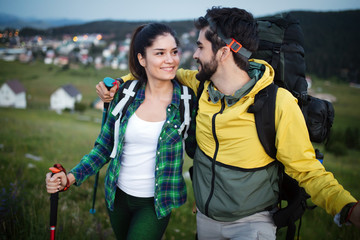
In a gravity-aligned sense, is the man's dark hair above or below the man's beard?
above

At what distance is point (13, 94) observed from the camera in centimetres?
5294

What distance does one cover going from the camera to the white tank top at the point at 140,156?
98.3 inches

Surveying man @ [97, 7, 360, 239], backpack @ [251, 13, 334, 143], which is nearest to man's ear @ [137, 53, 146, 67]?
man @ [97, 7, 360, 239]

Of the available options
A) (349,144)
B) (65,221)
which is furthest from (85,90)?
(65,221)

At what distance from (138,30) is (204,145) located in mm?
1687

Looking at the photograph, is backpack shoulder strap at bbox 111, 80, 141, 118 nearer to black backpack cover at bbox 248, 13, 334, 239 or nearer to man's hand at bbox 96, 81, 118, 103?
man's hand at bbox 96, 81, 118, 103

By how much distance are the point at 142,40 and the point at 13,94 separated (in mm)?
62808

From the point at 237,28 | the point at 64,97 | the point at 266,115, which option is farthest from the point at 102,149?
the point at 64,97

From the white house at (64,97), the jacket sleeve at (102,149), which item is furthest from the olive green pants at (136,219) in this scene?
the white house at (64,97)

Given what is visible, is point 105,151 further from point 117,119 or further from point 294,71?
point 294,71

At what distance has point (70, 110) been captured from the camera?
2041 inches

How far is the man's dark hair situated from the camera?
2352 millimetres

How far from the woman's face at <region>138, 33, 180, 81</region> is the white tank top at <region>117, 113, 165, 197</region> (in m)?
0.56

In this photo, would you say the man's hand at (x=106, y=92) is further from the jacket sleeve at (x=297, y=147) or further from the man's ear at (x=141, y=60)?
the jacket sleeve at (x=297, y=147)
